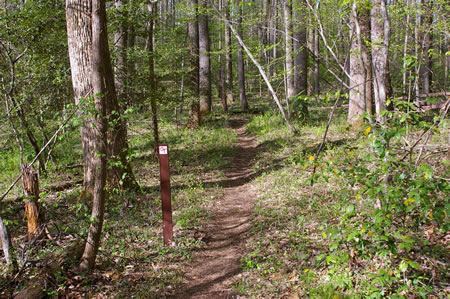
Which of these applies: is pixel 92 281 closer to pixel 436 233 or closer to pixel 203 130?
pixel 436 233

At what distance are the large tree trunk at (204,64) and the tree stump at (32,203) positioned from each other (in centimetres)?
1270

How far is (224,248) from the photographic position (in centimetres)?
517

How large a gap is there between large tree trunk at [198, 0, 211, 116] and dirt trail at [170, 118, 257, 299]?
29.3 ft

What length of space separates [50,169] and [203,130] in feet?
23.3

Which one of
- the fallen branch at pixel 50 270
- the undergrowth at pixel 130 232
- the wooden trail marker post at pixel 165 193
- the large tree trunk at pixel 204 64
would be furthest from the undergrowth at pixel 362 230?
the large tree trunk at pixel 204 64

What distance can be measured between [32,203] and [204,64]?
42.6ft

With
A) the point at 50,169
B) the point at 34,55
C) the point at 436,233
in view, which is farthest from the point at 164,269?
the point at 50,169

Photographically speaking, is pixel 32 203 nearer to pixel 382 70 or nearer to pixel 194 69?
pixel 382 70

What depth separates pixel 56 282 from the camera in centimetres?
382

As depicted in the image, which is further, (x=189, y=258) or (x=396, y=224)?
(x=189, y=258)

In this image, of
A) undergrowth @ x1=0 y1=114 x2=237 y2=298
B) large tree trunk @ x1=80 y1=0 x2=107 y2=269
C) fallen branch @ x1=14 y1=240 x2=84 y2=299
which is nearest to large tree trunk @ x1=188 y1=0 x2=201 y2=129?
undergrowth @ x1=0 y1=114 x2=237 y2=298

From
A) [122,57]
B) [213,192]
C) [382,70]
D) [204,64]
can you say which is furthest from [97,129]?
[204,64]

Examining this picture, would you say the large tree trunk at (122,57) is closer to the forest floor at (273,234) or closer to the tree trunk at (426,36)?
the forest floor at (273,234)

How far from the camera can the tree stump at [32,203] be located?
4.48 m
